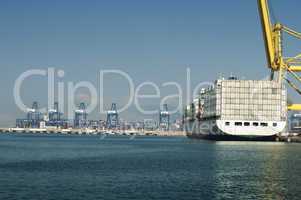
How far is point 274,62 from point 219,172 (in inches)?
3282

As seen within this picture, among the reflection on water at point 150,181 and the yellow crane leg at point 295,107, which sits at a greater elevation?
the yellow crane leg at point 295,107

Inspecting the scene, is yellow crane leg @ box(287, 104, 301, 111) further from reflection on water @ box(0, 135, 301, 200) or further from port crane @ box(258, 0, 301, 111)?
reflection on water @ box(0, 135, 301, 200)

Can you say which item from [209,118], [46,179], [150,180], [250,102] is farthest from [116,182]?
[209,118]

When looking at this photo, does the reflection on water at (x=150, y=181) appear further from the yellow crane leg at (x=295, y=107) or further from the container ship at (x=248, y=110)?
the yellow crane leg at (x=295, y=107)

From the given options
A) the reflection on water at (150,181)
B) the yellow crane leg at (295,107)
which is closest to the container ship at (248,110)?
the yellow crane leg at (295,107)

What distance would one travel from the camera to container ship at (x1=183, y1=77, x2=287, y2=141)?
142 meters

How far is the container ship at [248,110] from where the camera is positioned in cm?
14225

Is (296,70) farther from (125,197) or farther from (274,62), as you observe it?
(125,197)

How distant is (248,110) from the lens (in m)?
147

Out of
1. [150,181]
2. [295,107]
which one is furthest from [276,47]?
[150,181]

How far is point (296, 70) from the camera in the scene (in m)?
134

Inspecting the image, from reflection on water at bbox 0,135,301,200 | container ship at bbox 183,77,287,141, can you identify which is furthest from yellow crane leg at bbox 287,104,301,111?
reflection on water at bbox 0,135,301,200

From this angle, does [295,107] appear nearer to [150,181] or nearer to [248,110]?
[248,110]

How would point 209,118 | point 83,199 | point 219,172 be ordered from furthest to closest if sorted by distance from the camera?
1. point 209,118
2. point 219,172
3. point 83,199
